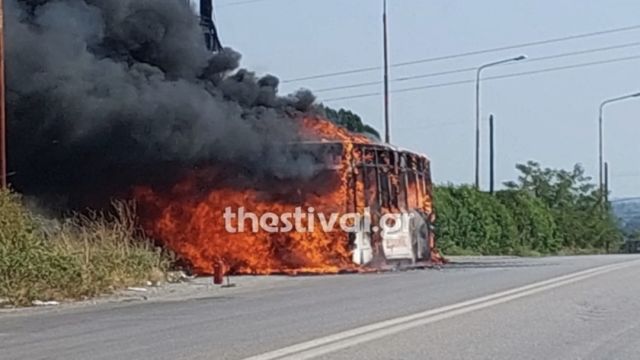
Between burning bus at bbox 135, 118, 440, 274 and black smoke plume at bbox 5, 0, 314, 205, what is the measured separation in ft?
1.57

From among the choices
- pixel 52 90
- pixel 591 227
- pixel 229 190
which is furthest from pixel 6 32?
pixel 591 227

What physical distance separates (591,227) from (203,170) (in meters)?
48.3

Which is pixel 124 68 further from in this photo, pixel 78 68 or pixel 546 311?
pixel 546 311

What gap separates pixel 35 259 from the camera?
85.7 feet

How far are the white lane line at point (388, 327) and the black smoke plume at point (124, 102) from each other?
471 inches

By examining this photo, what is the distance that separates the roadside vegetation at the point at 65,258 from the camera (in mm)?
25469

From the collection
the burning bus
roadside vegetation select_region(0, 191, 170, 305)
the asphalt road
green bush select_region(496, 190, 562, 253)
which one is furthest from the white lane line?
green bush select_region(496, 190, 562, 253)

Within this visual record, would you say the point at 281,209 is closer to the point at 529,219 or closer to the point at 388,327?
the point at 388,327

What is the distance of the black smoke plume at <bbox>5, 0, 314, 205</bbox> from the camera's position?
3319 cm

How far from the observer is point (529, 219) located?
227ft

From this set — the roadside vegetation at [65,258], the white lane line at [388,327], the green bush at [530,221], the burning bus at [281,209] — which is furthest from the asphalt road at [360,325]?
the green bush at [530,221]

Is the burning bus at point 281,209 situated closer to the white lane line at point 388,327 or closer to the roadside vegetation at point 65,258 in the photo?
the roadside vegetation at point 65,258

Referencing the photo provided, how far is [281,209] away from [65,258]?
34.8 feet

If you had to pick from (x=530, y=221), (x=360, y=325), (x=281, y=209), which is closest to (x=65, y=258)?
(x=281, y=209)
